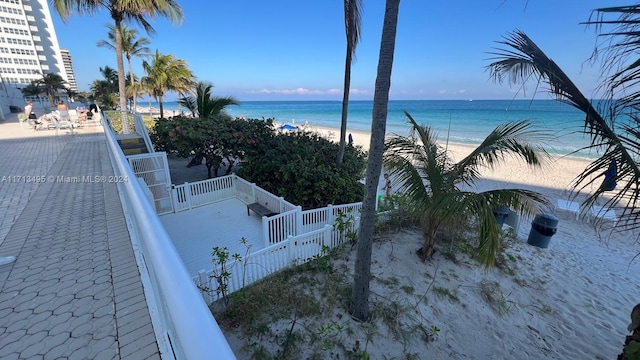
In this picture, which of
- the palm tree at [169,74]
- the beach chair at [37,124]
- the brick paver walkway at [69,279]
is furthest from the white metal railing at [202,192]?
the palm tree at [169,74]

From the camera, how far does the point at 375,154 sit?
336cm

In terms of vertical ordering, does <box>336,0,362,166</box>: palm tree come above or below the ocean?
above

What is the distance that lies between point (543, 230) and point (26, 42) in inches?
3265

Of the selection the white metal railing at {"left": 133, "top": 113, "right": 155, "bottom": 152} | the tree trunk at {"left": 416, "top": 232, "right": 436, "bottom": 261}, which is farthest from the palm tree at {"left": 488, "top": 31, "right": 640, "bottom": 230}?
the white metal railing at {"left": 133, "top": 113, "right": 155, "bottom": 152}

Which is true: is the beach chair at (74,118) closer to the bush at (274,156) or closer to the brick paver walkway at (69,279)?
the bush at (274,156)

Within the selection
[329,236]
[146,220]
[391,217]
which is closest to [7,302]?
[146,220]

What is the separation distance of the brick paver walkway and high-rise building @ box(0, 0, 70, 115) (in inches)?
2413

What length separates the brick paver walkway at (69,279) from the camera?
170 cm

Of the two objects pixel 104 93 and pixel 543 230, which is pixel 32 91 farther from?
pixel 543 230

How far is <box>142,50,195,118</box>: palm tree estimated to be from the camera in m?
20.7

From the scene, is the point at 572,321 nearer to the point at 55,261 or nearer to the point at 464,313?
the point at 464,313

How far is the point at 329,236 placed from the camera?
19.4ft

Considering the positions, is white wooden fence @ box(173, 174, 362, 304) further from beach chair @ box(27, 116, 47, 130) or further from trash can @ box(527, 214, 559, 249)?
beach chair @ box(27, 116, 47, 130)

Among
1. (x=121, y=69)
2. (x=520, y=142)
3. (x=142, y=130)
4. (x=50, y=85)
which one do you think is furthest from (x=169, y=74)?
(x=50, y=85)
